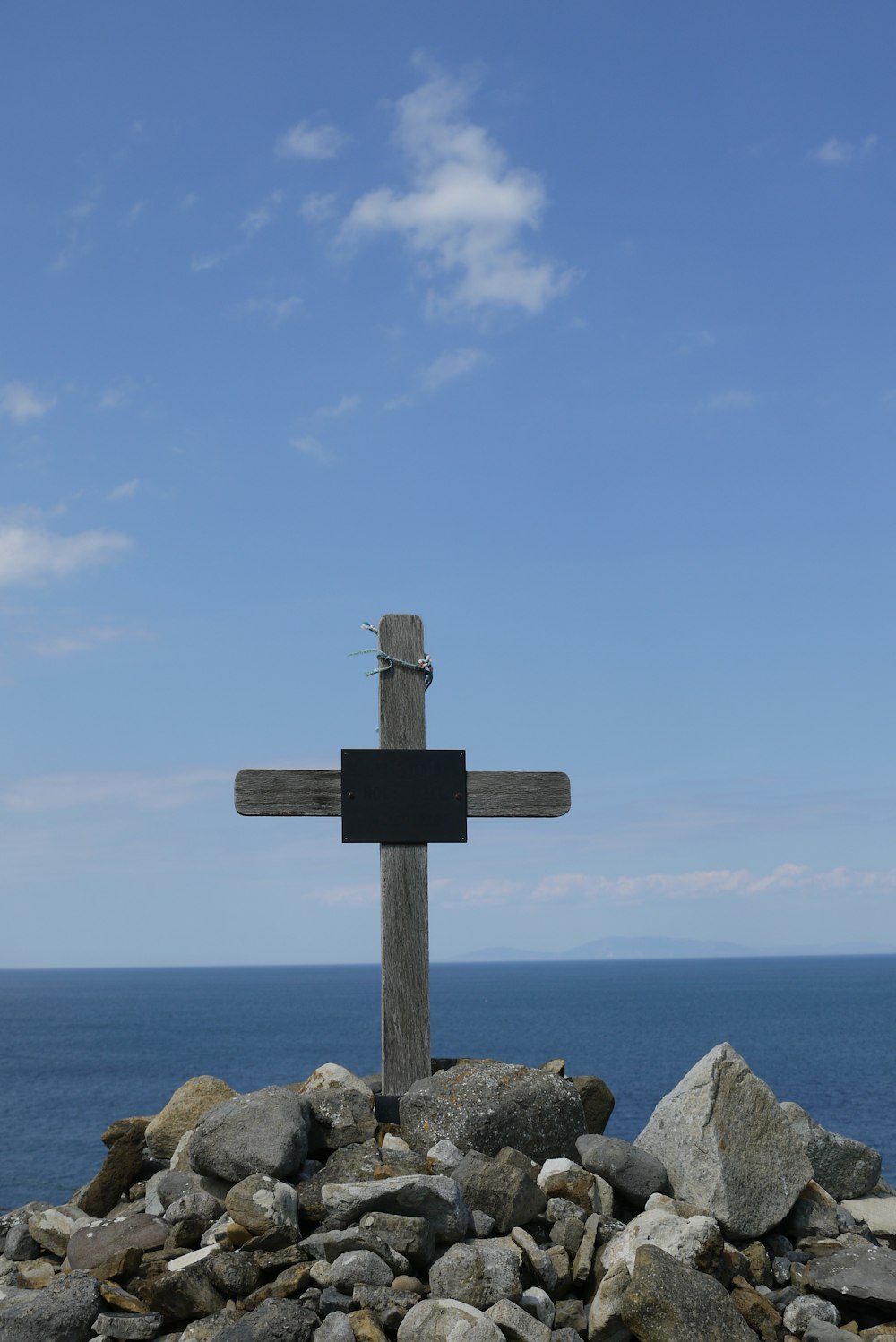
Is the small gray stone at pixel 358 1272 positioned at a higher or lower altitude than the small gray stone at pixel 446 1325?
higher

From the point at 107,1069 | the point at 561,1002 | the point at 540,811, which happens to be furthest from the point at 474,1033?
the point at 540,811

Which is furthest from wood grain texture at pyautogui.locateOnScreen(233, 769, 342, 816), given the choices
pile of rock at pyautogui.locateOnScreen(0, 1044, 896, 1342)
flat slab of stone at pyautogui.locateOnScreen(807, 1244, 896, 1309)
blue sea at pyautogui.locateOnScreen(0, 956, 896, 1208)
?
blue sea at pyautogui.locateOnScreen(0, 956, 896, 1208)

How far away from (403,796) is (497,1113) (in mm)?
2539

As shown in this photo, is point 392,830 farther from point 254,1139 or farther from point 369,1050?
point 369,1050

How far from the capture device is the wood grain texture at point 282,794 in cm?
902

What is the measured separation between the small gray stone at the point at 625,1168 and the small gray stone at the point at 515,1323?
158 cm

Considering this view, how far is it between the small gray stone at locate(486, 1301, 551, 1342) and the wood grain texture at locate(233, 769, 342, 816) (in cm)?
400

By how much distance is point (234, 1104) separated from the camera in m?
7.32

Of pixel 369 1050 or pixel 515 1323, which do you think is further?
pixel 369 1050

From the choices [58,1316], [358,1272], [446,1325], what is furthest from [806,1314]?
[58,1316]

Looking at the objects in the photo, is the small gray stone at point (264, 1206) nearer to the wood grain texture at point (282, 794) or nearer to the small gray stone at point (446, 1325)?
the small gray stone at point (446, 1325)

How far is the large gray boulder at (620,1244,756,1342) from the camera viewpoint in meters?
5.94

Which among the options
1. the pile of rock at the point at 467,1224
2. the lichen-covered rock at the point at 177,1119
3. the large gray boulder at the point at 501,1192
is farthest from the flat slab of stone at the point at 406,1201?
the lichen-covered rock at the point at 177,1119

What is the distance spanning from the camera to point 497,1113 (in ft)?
24.3
